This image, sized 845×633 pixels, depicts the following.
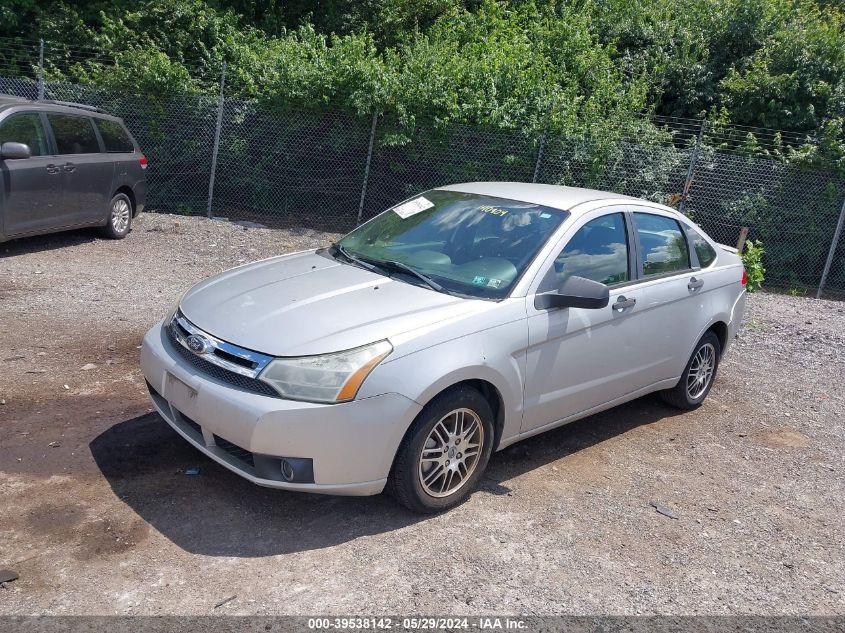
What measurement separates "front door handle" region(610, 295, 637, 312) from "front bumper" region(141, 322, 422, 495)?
1.75 m

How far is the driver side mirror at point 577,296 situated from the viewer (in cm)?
461

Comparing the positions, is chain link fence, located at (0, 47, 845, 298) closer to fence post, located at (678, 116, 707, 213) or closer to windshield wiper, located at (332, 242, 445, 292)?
fence post, located at (678, 116, 707, 213)

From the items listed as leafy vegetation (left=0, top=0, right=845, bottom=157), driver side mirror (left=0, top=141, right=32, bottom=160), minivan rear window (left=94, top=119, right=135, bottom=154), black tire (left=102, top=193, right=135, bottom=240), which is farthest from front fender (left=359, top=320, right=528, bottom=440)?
leafy vegetation (left=0, top=0, right=845, bottom=157)

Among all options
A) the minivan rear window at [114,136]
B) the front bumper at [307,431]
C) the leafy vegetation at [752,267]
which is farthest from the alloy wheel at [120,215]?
the leafy vegetation at [752,267]

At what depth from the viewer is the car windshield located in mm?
4762

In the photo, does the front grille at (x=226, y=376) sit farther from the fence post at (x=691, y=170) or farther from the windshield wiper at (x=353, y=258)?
the fence post at (x=691, y=170)

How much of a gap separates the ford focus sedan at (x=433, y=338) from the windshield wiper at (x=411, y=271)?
0.01 meters

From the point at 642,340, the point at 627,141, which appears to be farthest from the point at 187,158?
the point at 642,340

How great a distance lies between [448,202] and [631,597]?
9.41ft

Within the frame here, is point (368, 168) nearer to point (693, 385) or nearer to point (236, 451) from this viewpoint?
point (693, 385)

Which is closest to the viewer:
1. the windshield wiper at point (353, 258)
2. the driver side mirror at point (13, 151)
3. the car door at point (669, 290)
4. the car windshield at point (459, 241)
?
the car windshield at point (459, 241)

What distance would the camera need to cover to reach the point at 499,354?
4.41 metres

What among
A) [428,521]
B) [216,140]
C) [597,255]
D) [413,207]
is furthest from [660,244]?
[216,140]

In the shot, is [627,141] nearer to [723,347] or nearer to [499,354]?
[723,347]
